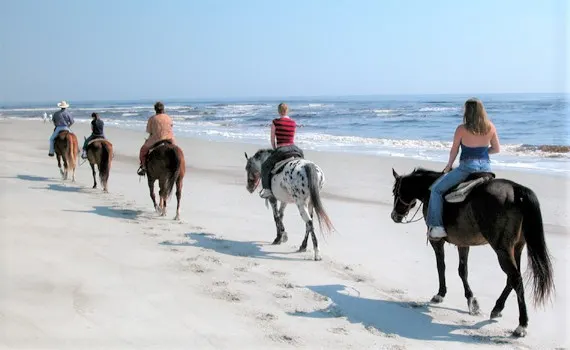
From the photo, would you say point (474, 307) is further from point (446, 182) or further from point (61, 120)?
→ point (61, 120)

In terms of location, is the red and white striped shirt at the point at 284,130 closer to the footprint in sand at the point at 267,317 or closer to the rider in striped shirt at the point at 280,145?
the rider in striped shirt at the point at 280,145

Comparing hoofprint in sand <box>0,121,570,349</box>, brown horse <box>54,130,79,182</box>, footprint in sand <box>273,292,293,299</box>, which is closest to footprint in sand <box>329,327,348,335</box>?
hoofprint in sand <box>0,121,570,349</box>

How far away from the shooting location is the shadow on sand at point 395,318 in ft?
16.8

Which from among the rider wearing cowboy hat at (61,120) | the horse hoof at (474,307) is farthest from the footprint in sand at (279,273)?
the rider wearing cowboy hat at (61,120)

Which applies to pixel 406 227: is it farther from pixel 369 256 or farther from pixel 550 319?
pixel 550 319

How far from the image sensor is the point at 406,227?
30.6 ft

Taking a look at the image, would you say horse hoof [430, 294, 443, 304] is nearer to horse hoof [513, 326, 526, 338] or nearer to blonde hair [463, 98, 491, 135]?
horse hoof [513, 326, 526, 338]

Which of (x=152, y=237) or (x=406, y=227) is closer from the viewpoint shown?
(x=152, y=237)

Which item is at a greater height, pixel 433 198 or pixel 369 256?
pixel 433 198

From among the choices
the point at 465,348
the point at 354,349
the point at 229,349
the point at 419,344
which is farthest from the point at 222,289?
the point at 465,348

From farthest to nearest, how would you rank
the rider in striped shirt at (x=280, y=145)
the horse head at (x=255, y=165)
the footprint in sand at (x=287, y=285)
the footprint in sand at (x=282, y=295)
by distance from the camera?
the horse head at (x=255, y=165) → the rider in striped shirt at (x=280, y=145) → the footprint in sand at (x=287, y=285) → the footprint in sand at (x=282, y=295)

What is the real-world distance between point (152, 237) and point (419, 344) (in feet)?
15.3

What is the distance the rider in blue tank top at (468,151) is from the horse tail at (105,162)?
890 cm

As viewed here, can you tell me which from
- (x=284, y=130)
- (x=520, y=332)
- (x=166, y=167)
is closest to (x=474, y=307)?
(x=520, y=332)
